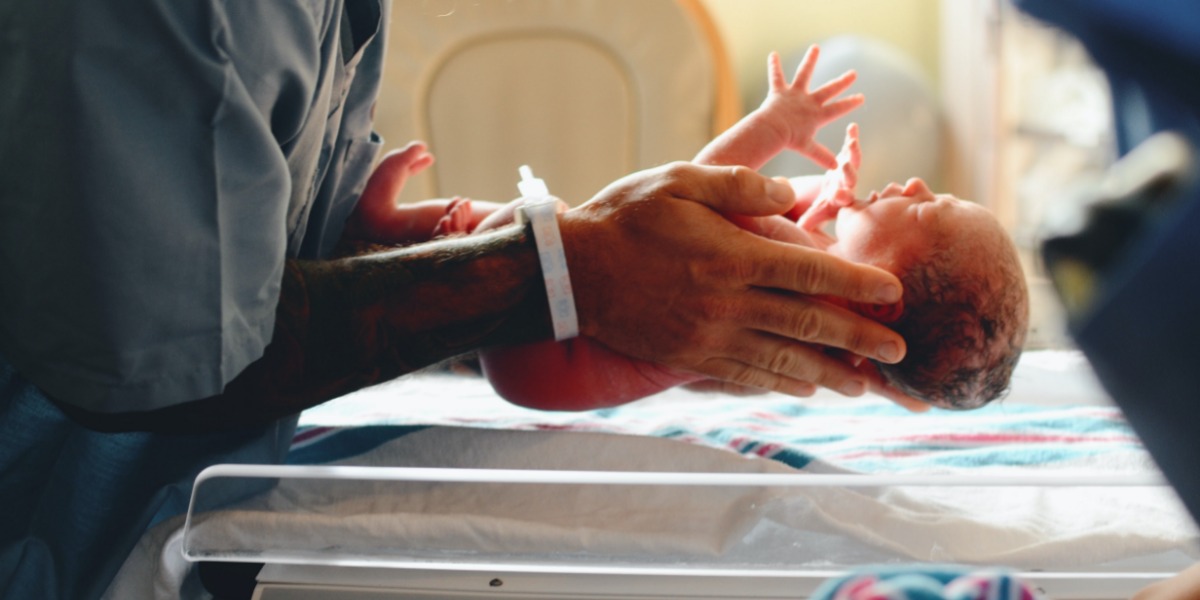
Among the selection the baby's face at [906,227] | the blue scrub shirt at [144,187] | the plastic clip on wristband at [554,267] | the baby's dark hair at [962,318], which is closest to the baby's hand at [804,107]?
the baby's face at [906,227]

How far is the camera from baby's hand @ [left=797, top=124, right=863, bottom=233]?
3.66 feet

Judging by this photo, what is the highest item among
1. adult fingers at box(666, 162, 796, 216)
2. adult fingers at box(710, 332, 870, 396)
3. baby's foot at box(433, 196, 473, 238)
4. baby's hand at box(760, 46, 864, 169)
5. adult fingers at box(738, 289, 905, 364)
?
adult fingers at box(666, 162, 796, 216)

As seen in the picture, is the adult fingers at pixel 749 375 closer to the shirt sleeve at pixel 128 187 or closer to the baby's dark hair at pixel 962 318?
the baby's dark hair at pixel 962 318

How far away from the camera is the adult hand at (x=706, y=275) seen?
959 mm

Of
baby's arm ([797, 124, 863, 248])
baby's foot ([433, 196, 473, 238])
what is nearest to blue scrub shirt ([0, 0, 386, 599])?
baby's foot ([433, 196, 473, 238])

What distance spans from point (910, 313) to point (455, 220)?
0.60m

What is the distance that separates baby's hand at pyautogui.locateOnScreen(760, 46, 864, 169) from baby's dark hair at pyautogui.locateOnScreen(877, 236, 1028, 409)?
24cm

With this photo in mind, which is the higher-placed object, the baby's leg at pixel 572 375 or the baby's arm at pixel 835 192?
the baby's arm at pixel 835 192

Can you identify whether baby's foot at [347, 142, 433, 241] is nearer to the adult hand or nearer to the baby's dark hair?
the adult hand

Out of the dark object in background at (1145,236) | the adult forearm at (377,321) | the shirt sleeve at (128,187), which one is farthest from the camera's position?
the adult forearm at (377,321)

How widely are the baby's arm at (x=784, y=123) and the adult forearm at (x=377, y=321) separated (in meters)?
0.33

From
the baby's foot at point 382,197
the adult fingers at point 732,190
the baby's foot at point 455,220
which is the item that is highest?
the adult fingers at point 732,190

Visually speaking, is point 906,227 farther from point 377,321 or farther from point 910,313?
point 377,321

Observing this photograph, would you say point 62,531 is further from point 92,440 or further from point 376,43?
point 376,43
